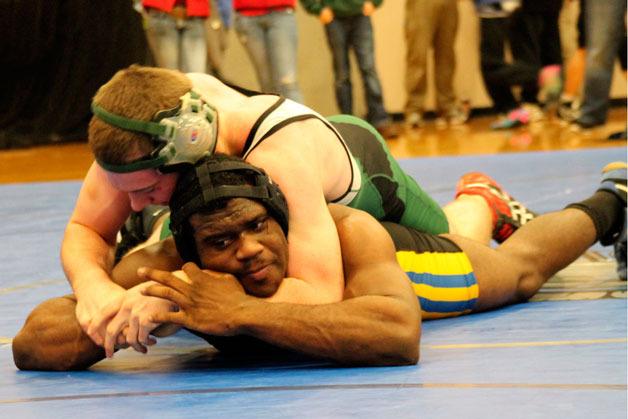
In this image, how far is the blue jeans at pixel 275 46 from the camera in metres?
7.21

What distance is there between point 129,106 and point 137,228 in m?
1.08

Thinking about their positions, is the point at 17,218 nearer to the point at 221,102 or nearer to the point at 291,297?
the point at 221,102

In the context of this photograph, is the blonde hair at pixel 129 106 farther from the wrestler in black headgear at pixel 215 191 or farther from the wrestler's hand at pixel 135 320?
the wrestler's hand at pixel 135 320

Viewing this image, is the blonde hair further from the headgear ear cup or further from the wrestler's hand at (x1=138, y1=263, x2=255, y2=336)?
the wrestler's hand at (x1=138, y1=263, x2=255, y2=336)

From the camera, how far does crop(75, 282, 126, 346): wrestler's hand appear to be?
106 inches

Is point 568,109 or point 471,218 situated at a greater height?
point 471,218

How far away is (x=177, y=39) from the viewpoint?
7.08 metres

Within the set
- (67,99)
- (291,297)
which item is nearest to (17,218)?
(291,297)

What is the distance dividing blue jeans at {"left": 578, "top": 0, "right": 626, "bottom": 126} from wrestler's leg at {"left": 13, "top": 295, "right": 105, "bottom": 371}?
5.49 m

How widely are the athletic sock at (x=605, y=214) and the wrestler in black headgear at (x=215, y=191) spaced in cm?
125

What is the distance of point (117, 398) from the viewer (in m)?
2.48

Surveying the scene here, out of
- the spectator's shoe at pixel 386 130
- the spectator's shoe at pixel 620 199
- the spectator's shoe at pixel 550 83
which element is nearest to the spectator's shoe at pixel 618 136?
the spectator's shoe at pixel 550 83

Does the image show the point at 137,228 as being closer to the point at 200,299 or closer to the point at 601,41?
the point at 200,299

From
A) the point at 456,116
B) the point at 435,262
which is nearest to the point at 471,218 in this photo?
the point at 435,262
